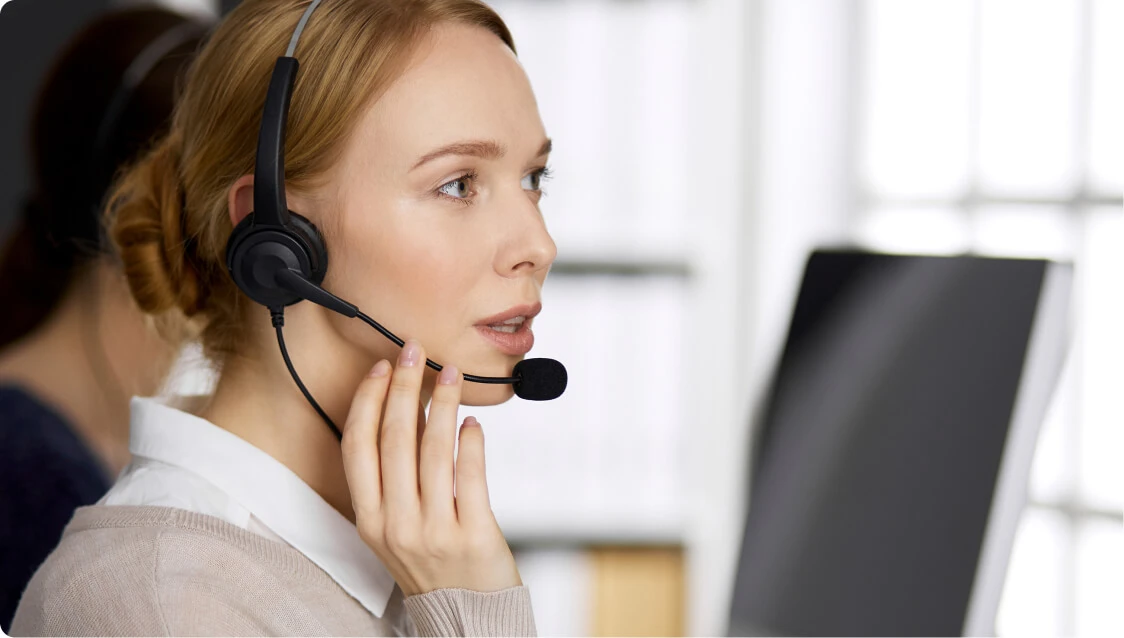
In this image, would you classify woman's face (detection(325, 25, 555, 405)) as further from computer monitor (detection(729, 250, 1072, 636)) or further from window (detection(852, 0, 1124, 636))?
window (detection(852, 0, 1124, 636))

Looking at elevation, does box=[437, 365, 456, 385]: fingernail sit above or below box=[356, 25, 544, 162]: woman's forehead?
below

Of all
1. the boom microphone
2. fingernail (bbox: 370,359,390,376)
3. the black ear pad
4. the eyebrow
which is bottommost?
fingernail (bbox: 370,359,390,376)

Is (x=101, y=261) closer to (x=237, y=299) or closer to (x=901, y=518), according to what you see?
(x=237, y=299)

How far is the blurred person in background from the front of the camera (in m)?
1.26

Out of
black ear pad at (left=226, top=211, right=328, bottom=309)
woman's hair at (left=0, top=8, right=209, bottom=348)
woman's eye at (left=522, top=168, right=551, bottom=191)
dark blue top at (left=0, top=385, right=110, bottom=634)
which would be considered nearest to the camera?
black ear pad at (left=226, top=211, right=328, bottom=309)

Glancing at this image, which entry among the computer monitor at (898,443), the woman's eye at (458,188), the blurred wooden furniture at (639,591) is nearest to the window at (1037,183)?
the blurred wooden furniture at (639,591)

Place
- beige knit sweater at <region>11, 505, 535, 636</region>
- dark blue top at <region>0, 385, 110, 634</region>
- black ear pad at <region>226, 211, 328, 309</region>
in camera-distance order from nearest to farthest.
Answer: beige knit sweater at <region>11, 505, 535, 636</region> → black ear pad at <region>226, 211, 328, 309</region> → dark blue top at <region>0, 385, 110, 634</region>

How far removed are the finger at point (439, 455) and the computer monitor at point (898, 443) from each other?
302 mm

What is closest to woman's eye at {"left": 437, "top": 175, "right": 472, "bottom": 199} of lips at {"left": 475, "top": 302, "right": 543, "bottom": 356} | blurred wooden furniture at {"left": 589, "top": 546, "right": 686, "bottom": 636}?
lips at {"left": 475, "top": 302, "right": 543, "bottom": 356}

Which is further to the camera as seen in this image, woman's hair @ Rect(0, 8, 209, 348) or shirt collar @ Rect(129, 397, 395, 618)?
woman's hair @ Rect(0, 8, 209, 348)

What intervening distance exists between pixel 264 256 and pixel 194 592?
10.2 inches

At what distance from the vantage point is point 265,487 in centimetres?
81

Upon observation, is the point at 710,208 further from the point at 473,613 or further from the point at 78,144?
the point at 473,613

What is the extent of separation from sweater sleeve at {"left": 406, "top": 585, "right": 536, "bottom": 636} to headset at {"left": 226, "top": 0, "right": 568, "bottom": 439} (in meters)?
0.19
